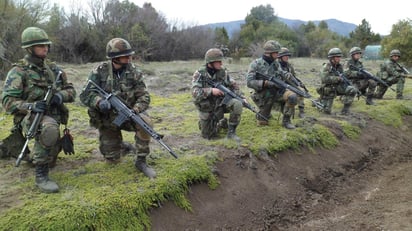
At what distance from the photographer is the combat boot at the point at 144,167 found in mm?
5516

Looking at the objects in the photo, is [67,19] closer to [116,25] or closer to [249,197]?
[116,25]

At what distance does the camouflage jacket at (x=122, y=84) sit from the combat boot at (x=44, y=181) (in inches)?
42.6

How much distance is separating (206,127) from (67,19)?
2259cm

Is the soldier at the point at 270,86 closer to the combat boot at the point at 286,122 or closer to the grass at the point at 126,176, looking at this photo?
the combat boot at the point at 286,122

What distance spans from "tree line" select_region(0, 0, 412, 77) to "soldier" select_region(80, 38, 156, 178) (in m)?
10.7

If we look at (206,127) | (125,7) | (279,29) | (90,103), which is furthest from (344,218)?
(279,29)

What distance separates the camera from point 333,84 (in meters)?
10.3

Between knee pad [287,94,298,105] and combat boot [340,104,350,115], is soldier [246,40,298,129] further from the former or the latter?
combat boot [340,104,350,115]

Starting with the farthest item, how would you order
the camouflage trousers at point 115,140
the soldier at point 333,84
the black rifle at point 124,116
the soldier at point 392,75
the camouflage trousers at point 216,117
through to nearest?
1. the soldier at point 392,75
2. the soldier at point 333,84
3. the camouflage trousers at point 216,117
4. the camouflage trousers at point 115,140
5. the black rifle at point 124,116

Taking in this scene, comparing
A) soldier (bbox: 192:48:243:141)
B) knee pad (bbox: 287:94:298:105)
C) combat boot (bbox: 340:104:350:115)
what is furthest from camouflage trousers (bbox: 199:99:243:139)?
combat boot (bbox: 340:104:350:115)

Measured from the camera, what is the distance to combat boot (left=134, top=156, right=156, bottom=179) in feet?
18.1

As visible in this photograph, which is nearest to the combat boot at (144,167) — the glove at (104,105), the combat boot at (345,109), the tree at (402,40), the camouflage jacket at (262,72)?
the glove at (104,105)

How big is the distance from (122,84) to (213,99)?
6.98ft

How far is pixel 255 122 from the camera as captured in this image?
8945 mm
